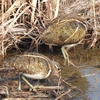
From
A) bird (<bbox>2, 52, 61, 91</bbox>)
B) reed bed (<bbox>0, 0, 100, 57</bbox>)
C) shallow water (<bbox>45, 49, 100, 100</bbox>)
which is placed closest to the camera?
bird (<bbox>2, 52, 61, 91</bbox>)

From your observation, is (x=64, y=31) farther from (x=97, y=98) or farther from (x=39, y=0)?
(x=97, y=98)

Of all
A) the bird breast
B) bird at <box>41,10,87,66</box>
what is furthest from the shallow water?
the bird breast

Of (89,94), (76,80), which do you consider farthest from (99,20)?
(89,94)

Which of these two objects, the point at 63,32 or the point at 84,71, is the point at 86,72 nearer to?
the point at 84,71

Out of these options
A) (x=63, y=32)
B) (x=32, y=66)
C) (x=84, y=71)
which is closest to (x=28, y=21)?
(x=63, y=32)

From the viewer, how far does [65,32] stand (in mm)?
6426

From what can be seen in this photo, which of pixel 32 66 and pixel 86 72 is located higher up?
pixel 32 66

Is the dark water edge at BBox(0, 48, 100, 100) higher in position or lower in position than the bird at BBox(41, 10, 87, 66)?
lower

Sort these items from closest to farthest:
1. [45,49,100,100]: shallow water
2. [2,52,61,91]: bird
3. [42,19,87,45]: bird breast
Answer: [2,52,61,91]: bird → [45,49,100,100]: shallow water → [42,19,87,45]: bird breast

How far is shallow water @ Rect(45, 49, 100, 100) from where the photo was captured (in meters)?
5.23

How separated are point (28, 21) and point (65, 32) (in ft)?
3.44

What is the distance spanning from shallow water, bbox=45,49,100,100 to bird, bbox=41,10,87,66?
250 mm

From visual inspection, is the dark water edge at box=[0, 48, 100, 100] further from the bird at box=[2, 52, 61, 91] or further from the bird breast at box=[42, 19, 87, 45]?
the bird at box=[2, 52, 61, 91]

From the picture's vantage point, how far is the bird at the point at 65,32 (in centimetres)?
637
